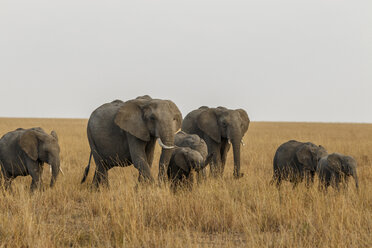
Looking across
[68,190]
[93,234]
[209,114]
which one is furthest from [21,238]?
[209,114]

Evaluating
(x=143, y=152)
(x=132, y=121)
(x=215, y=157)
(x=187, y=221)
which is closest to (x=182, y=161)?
(x=143, y=152)

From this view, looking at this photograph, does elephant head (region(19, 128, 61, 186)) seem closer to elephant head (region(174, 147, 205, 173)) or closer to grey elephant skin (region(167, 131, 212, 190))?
grey elephant skin (region(167, 131, 212, 190))

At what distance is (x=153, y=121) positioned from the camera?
285 inches

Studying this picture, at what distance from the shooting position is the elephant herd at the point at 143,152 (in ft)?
23.4

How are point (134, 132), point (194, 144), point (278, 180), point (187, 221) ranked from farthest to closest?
point (278, 180) → point (194, 144) → point (134, 132) → point (187, 221)

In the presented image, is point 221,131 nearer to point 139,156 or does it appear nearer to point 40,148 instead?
point 139,156

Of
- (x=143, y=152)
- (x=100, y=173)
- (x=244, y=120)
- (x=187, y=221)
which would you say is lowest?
(x=187, y=221)

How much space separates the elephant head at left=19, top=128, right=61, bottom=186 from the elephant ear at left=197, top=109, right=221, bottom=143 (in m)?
3.94

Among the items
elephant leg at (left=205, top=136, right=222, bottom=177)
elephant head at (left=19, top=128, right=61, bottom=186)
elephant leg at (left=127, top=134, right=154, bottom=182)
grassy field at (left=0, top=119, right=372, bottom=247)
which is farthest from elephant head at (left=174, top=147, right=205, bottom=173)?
elephant head at (left=19, top=128, right=61, bottom=186)

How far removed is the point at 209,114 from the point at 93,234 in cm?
609

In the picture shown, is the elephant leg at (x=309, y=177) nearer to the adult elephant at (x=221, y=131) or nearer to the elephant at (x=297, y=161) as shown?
the elephant at (x=297, y=161)

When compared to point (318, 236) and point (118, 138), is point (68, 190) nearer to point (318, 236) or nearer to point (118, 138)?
Result: point (118, 138)

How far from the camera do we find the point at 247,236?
184 inches

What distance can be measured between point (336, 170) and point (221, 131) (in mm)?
3316
